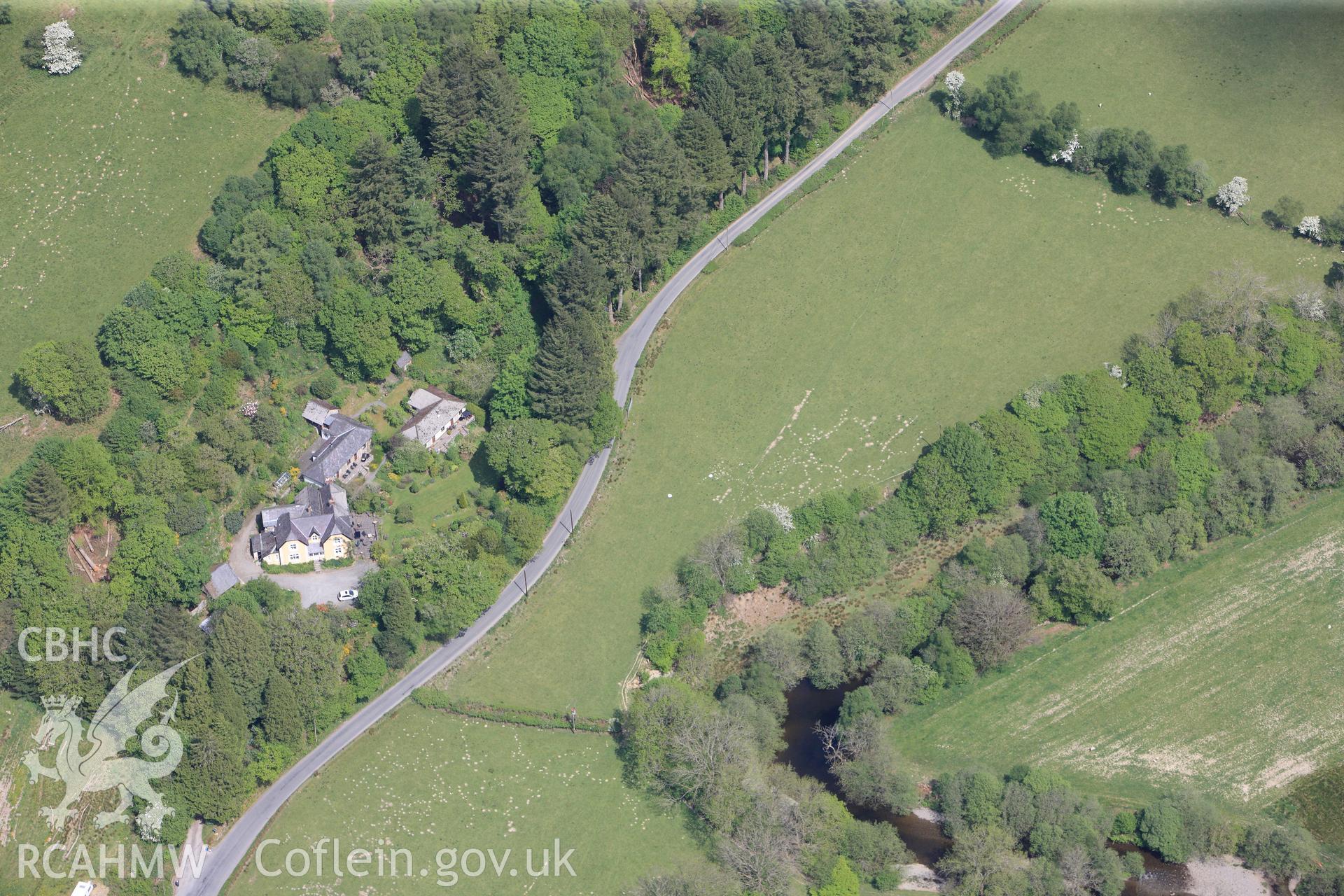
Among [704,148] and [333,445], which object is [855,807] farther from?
[704,148]

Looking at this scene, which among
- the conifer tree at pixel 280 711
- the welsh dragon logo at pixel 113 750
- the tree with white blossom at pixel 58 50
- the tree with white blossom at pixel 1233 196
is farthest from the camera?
the tree with white blossom at pixel 58 50

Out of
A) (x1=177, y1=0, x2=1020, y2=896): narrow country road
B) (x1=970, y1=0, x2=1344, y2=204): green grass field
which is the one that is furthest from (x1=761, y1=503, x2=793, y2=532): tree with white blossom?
(x1=970, y1=0, x2=1344, y2=204): green grass field

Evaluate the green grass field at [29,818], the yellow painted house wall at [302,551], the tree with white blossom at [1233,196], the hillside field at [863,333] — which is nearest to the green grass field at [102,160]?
the yellow painted house wall at [302,551]

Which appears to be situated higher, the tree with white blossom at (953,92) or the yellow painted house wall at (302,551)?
the tree with white blossom at (953,92)

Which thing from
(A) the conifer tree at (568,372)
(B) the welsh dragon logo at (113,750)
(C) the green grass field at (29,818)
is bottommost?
(C) the green grass field at (29,818)

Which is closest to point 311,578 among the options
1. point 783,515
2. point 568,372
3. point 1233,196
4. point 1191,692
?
point 568,372

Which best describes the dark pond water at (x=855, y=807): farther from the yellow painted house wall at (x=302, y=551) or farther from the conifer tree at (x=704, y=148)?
the conifer tree at (x=704, y=148)

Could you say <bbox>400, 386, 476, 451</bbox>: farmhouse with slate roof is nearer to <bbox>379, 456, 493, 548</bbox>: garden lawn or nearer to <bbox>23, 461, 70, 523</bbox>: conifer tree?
<bbox>379, 456, 493, 548</bbox>: garden lawn
